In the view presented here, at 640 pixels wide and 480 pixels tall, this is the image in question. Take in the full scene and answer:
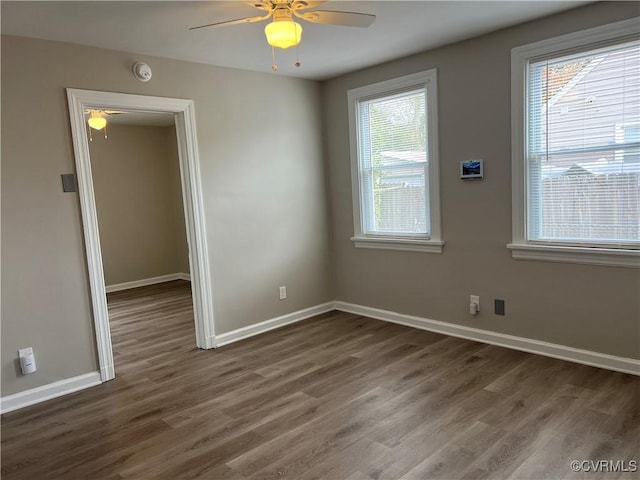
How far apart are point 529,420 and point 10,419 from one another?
10.6 feet

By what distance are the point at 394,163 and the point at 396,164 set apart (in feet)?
0.08

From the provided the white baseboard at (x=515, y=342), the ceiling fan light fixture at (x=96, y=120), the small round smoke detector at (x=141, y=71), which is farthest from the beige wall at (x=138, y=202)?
the white baseboard at (x=515, y=342)

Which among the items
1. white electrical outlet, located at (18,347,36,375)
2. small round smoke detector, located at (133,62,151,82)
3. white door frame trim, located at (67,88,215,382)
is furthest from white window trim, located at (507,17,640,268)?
white electrical outlet, located at (18,347,36,375)

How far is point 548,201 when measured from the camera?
3.39 m

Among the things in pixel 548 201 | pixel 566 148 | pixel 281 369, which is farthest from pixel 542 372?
pixel 281 369

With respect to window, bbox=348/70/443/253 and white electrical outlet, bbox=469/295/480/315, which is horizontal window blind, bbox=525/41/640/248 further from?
window, bbox=348/70/443/253

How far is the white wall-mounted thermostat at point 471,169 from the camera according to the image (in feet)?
12.1

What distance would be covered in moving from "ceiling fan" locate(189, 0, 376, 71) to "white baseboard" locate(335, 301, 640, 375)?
2.62 metres

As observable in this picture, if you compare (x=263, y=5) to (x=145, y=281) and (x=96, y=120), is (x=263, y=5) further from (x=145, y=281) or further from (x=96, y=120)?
(x=145, y=281)

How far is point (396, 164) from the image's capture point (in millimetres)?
4340

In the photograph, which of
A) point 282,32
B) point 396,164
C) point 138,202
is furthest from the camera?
point 138,202

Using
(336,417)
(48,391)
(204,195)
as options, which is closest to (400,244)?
(204,195)

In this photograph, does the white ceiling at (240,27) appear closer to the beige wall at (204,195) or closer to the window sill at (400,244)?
the beige wall at (204,195)

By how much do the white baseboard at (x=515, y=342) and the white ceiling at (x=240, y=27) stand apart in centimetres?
239
